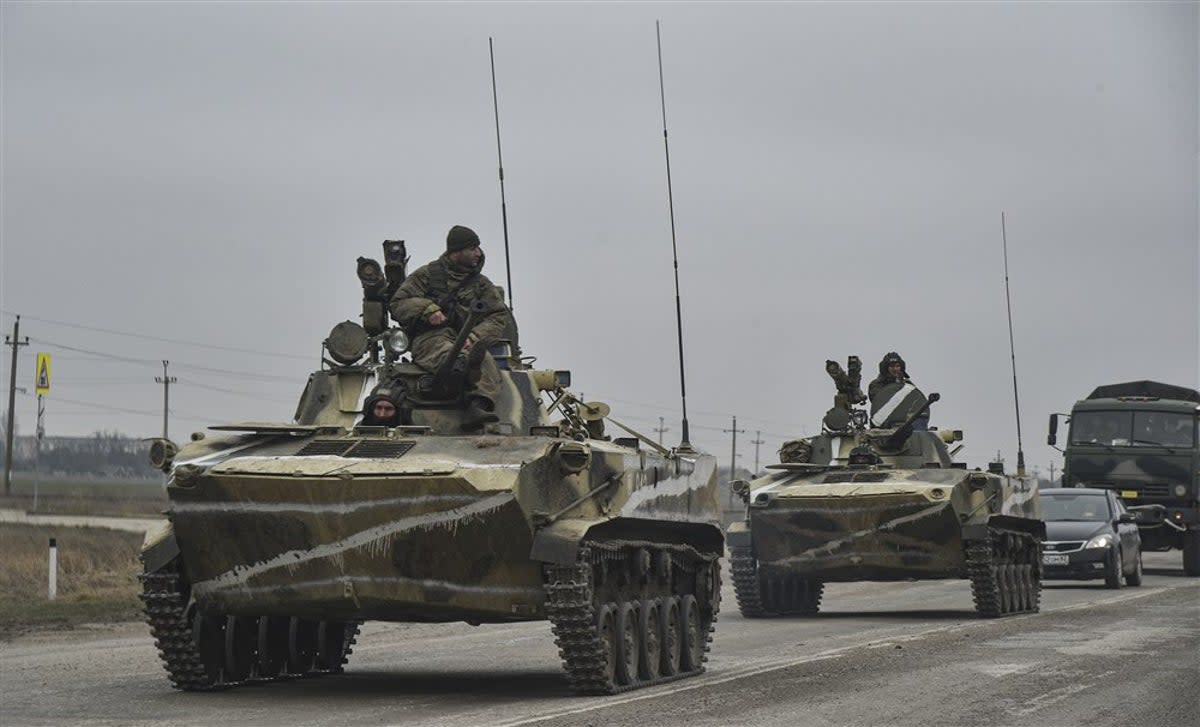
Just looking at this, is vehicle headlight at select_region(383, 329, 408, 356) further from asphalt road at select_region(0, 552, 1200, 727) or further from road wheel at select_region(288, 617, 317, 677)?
asphalt road at select_region(0, 552, 1200, 727)

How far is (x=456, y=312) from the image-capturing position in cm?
1686

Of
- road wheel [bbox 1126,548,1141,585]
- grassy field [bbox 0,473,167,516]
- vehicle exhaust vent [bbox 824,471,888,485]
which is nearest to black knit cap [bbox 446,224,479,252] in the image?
vehicle exhaust vent [bbox 824,471,888,485]

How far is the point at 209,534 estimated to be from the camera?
15.1 m

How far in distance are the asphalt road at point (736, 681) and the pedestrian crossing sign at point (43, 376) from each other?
46.2 metres

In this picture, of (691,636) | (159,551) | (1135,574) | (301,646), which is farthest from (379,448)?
(1135,574)

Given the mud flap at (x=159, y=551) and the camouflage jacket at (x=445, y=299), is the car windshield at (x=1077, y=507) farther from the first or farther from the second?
the mud flap at (x=159, y=551)

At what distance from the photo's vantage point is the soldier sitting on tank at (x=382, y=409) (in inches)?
641

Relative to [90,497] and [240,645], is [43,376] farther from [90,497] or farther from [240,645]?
[240,645]

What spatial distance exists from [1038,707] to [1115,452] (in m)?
29.7

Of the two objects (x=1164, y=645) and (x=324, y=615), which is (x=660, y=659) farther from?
(x=1164, y=645)

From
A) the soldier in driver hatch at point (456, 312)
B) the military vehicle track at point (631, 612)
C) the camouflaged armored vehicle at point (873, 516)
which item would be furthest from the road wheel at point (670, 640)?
the camouflaged armored vehicle at point (873, 516)

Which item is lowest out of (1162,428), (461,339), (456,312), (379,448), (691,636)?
(691,636)

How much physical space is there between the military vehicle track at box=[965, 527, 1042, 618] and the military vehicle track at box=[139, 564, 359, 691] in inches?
394

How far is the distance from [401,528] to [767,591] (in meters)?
13.8
